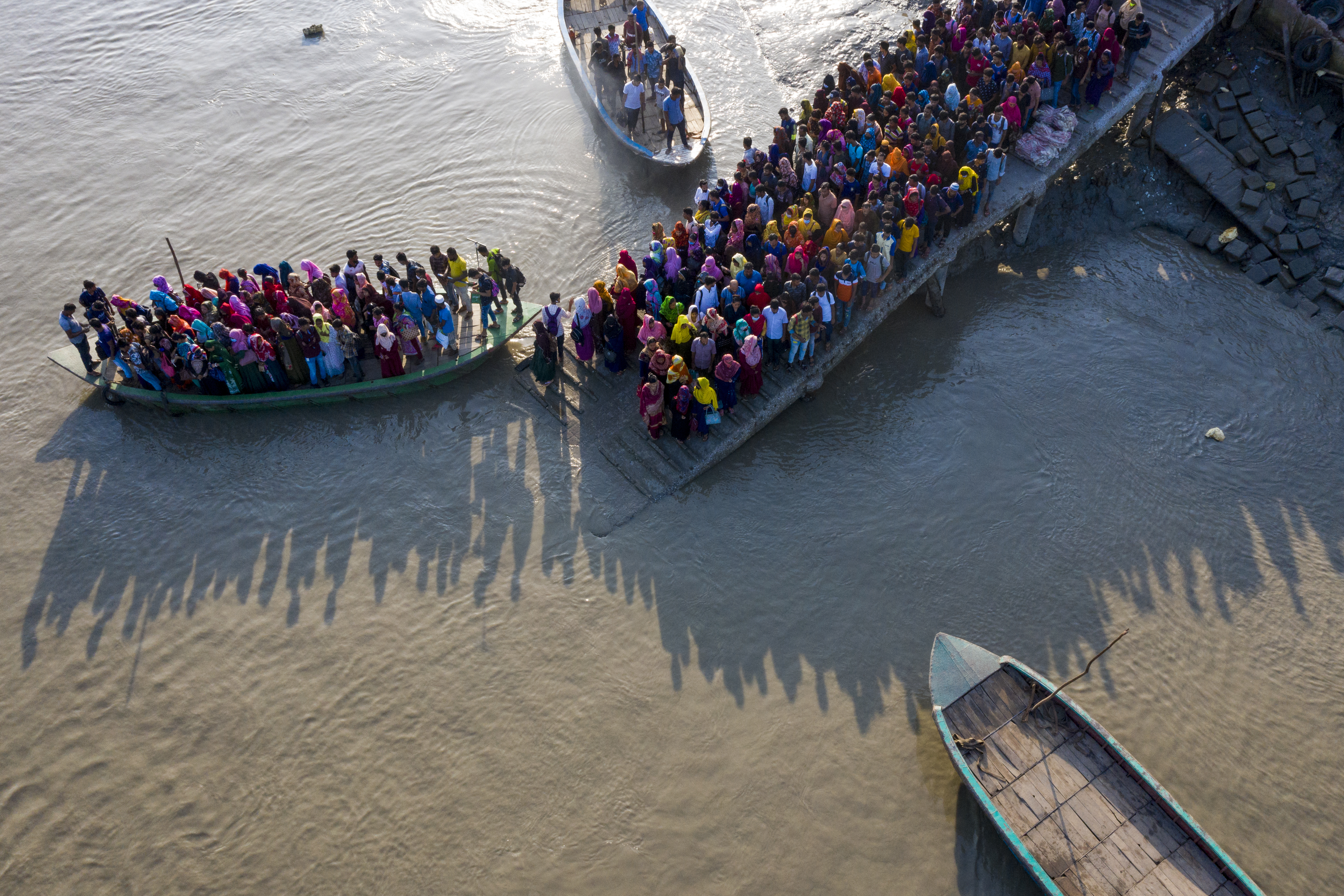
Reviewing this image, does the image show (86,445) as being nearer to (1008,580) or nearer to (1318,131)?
(1008,580)

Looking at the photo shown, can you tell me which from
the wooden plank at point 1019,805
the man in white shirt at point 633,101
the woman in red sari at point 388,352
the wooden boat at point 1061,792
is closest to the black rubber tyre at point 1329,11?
the man in white shirt at point 633,101

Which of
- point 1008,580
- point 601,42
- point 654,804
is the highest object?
point 601,42

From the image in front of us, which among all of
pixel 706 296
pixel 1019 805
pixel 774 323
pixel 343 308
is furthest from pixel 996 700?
pixel 343 308

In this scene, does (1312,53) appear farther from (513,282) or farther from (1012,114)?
(513,282)

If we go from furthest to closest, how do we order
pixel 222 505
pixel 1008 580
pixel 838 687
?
pixel 222 505, pixel 1008 580, pixel 838 687

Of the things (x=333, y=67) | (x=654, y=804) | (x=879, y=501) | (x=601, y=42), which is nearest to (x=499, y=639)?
(x=654, y=804)

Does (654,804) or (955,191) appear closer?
(654,804)

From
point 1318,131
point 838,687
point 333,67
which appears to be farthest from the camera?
point 333,67
